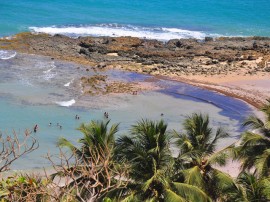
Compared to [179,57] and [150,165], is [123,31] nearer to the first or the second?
[179,57]

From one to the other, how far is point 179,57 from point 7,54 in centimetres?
2115

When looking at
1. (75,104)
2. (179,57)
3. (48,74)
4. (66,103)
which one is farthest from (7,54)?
(179,57)

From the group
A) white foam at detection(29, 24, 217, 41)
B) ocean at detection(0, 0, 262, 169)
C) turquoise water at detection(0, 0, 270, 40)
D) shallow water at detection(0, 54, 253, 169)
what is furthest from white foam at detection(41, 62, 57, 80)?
white foam at detection(29, 24, 217, 41)

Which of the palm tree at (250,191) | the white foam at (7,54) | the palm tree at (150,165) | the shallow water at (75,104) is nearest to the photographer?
the palm tree at (250,191)

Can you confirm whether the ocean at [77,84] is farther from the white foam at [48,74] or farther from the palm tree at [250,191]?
the palm tree at [250,191]

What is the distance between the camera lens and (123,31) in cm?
7556

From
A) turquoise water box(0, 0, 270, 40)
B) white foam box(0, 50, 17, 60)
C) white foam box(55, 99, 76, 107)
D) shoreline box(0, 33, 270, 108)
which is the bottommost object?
white foam box(55, 99, 76, 107)

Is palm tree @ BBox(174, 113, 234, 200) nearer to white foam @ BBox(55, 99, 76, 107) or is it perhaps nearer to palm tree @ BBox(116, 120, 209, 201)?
palm tree @ BBox(116, 120, 209, 201)

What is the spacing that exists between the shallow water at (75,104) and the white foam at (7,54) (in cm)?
261

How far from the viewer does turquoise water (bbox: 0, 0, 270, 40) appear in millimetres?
74812

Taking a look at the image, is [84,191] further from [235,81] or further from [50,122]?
[235,81]

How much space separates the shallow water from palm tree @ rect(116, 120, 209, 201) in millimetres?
14147

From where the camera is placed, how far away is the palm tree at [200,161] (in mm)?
16938

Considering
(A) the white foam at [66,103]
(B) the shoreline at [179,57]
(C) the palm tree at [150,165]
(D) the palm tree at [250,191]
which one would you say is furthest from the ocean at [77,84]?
(D) the palm tree at [250,191]
